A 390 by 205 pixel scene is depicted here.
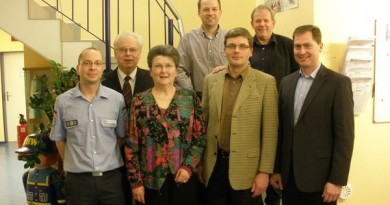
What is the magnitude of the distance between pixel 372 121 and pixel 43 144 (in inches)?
108

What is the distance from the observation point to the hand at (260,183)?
6.92 feet

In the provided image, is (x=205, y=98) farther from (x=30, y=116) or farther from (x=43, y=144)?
(x=30, y=116)

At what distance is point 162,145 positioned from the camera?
206 centimetres

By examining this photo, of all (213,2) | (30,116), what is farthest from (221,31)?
(30,116)

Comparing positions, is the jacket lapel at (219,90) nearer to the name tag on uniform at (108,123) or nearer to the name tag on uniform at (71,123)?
the name tag on uniform at (108,123)

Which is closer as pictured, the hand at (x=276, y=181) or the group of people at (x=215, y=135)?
the group of people at (x=215, y=135)

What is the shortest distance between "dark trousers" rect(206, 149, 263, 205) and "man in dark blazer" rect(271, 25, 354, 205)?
0.93 feet

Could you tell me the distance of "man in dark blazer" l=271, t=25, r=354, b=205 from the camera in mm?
1951

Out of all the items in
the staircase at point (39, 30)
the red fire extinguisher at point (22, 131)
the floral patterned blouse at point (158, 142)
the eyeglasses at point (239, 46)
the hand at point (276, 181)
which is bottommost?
the red fire extinguisher at point (22, 131)

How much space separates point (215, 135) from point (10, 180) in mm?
4672

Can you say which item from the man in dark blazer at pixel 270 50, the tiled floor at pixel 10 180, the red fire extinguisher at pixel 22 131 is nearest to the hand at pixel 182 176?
the man in dark blazer at pixel 270 50

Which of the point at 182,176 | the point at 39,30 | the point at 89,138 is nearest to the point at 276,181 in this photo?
the point at 182,176

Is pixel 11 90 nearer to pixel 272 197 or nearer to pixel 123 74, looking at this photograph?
pixel 123 74

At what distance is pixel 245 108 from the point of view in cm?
210
